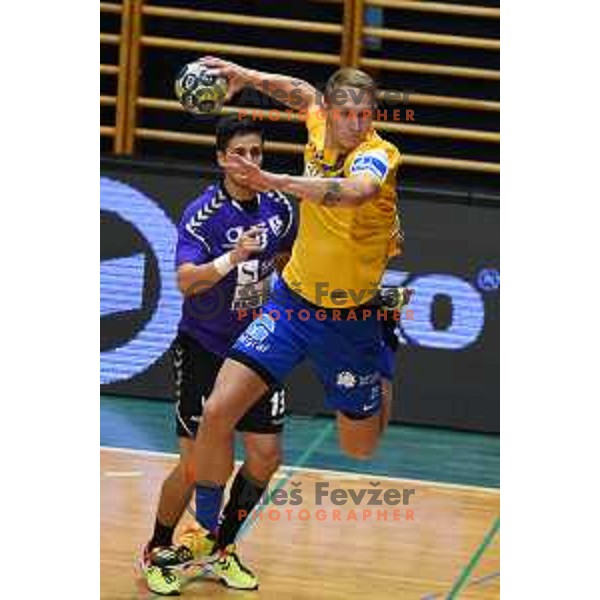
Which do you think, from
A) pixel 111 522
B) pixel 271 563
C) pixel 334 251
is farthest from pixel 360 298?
pixel 111 522

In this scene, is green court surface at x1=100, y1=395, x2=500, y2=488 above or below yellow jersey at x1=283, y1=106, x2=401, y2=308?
below

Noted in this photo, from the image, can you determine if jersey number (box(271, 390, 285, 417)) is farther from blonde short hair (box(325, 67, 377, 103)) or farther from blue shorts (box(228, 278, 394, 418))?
blonde short hair (box(325, 67, 377, 103))

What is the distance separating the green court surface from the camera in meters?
10.1

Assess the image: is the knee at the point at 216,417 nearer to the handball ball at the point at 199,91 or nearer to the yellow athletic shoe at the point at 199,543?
the yellow athletic shoe at the point at 199,543

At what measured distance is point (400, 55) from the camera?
36.8 feet

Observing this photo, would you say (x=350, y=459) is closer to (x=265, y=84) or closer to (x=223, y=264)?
(x=223, y=264)

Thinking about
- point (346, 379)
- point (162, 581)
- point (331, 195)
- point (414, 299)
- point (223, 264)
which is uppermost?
point (331, 195)

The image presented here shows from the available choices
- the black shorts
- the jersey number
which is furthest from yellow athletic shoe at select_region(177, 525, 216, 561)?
the jersey number

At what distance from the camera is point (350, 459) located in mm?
10258

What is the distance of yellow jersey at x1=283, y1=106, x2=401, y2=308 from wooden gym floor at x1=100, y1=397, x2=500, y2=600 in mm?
1458

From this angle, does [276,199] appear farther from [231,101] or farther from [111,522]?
[231,101]

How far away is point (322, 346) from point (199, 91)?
A: 4.07ft

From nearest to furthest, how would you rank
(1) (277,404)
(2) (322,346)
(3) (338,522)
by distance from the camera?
(2) (322,346), (1) (277,404), (3) (338,522)

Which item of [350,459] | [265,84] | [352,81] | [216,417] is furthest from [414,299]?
[352,81]
